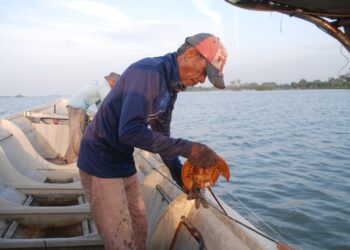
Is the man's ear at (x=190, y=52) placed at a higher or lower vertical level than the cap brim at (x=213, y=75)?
higher

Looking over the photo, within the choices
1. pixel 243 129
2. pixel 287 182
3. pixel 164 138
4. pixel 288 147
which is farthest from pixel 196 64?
pixel 243 129

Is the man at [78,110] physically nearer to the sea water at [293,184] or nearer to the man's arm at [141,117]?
the sea water at [293,184]

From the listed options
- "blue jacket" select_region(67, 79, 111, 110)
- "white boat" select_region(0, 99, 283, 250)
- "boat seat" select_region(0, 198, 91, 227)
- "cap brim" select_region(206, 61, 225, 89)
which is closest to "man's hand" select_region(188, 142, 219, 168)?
"cap brim" select_region(206, 61, 225, 89)

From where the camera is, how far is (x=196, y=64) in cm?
234

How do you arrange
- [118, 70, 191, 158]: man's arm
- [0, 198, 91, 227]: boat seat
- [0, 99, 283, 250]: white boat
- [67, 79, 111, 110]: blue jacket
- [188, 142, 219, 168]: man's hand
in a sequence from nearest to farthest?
[118, 70, 191, 158]: man's arm < [188, 142, 219, 168]: man's hand < [0, 99, 283, 250]: white boat < [0, 198, 91, 227]: boat seat < [67, 79, 111, 110]: blue jacket

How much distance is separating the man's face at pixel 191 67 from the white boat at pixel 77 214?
3.45 feet

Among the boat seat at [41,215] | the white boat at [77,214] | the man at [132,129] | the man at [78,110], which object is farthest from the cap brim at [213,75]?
the man at [78,110]

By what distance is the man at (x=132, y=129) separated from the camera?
219 centimetres

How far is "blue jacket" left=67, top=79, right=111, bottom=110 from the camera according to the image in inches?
243

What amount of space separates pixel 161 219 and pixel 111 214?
A: 2.91 feet

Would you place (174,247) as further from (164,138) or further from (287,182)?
(287,182)

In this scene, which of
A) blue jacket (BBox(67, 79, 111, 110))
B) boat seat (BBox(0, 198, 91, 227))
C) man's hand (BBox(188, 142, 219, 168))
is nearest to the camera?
man's hand (BBox(188, 142, 219, 168))

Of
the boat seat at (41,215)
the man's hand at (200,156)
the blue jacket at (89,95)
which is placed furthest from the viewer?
the blue jacket at (89,95)

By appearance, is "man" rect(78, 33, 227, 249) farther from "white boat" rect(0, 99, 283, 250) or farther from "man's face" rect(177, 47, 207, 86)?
"white boat" rect(0, 99, 283, 250)
